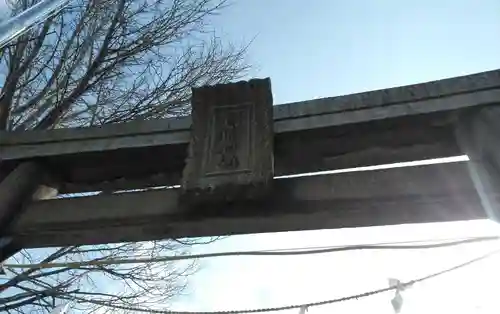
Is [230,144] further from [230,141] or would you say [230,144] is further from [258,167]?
[258,167]

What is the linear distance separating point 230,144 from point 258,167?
0.19 metres

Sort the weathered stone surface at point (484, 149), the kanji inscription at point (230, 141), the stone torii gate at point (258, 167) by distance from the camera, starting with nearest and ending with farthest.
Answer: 1. the weathered stone surface at point (484, 149)
2. the stone torii gate at point (258, 167)
3. the kanji inscription at point (230, 141)

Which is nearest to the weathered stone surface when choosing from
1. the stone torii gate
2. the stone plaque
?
the stone torii gate

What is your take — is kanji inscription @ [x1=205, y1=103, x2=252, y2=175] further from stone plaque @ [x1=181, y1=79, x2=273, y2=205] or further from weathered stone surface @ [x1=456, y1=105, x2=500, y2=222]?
weathered stone surface @ [x1=456, y1=105, x2=500, y2=222]

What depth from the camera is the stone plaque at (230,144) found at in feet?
6.84

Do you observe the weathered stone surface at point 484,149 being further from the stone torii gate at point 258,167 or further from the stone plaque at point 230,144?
the stone plaque at point 230,144

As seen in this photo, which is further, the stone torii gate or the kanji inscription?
the kanji inscription

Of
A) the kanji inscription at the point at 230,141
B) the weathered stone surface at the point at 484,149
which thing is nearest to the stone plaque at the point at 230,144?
the kanji inscription at the point at 230,141

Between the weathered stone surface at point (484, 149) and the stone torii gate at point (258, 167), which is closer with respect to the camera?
the weathered stone surface at point (484, 149)

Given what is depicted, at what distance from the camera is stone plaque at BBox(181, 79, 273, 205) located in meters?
2.08

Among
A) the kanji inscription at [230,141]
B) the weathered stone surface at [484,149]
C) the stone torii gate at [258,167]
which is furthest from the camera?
the kanji inscription at [230,141]

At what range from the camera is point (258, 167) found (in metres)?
2.11

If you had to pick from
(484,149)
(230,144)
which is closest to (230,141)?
(230,144)

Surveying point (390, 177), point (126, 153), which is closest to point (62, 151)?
point (126, 153)
